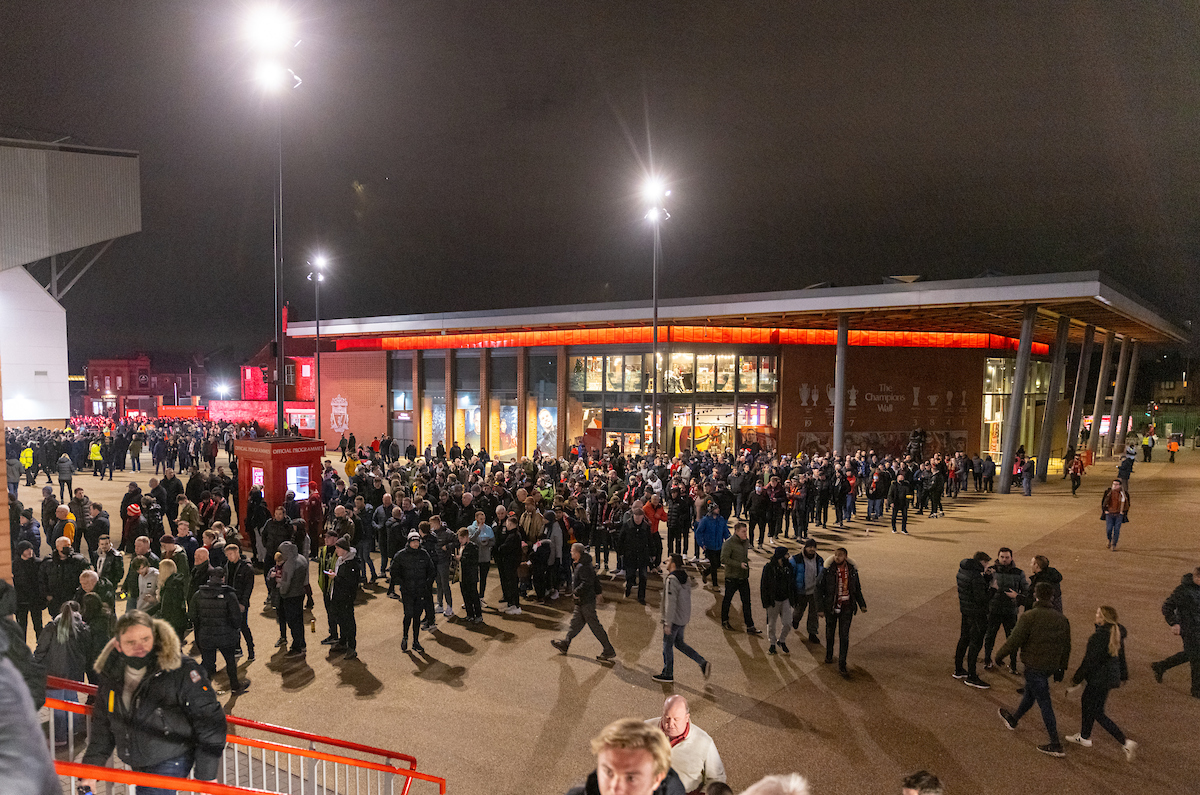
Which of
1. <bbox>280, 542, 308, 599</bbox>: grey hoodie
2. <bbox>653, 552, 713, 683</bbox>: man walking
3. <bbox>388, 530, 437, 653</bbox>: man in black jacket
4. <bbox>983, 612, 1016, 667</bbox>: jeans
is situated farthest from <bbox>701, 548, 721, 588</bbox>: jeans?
<bbox>280, 542, 308, 599</bbox>: grey hoodie

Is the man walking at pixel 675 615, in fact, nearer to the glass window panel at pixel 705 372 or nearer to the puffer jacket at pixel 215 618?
the puffer jacket at pixel 215 618

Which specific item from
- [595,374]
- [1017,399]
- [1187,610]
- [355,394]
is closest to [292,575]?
[1187,610]

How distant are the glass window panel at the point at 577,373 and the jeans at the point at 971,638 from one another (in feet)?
81.0

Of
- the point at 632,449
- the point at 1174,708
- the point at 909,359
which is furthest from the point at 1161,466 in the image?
the point at 1174,708

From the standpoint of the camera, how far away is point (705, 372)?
1198 inches

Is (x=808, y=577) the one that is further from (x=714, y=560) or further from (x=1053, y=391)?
(x=1053, y=391)

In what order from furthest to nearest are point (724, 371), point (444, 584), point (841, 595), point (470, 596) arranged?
point (724, 371)
point (444, 584)
point (470, 596)
point (841, 595)

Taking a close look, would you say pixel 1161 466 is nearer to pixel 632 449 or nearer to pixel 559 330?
pixel 632 449

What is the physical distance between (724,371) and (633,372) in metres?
4.39

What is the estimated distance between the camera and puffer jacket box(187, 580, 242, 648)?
7.29 meters

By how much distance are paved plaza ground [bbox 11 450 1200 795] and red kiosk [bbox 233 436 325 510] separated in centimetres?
444

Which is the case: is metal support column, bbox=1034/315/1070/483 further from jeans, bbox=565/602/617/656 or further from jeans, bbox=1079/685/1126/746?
jeans, bbox=565/602/617/656

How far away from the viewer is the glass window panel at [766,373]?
30.9m

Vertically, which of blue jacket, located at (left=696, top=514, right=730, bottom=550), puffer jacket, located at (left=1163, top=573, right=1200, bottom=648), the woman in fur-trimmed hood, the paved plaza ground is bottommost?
the paved plaza ground
